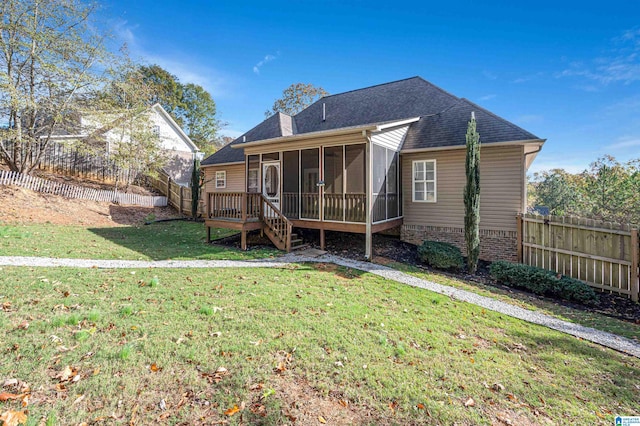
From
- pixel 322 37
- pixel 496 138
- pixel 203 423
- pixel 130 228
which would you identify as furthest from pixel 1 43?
pixel 496 138

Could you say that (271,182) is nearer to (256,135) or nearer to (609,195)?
(256,135)

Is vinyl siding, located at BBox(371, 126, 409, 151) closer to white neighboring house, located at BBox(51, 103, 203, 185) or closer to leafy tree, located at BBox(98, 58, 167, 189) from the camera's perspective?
leafy tree, located at BBox(98, 58, 167, 189)

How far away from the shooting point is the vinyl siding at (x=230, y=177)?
17.0 metres

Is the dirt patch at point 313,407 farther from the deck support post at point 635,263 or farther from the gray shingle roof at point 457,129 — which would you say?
the gray shingle roof at point 457,129

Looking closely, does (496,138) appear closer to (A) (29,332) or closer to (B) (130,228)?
(A) (29,332)

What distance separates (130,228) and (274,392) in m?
12.9

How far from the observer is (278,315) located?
4504 mm

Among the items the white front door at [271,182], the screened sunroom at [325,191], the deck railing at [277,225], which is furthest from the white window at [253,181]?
the deck railing at [277,225]

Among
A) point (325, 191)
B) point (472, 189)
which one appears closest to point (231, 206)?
point (325, 191)

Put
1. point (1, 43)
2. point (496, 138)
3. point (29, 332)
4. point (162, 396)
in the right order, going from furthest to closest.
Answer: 1. point (1, 43)
2. point (496, 138)
3. point (29, 332)
4. point (162, 396)

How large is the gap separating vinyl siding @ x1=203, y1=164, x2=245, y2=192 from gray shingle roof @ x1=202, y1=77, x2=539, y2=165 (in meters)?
0.48

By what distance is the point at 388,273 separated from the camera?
7.83 metres

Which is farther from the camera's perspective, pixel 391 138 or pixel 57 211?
pixel 57 211

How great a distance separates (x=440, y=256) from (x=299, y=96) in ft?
88.4
